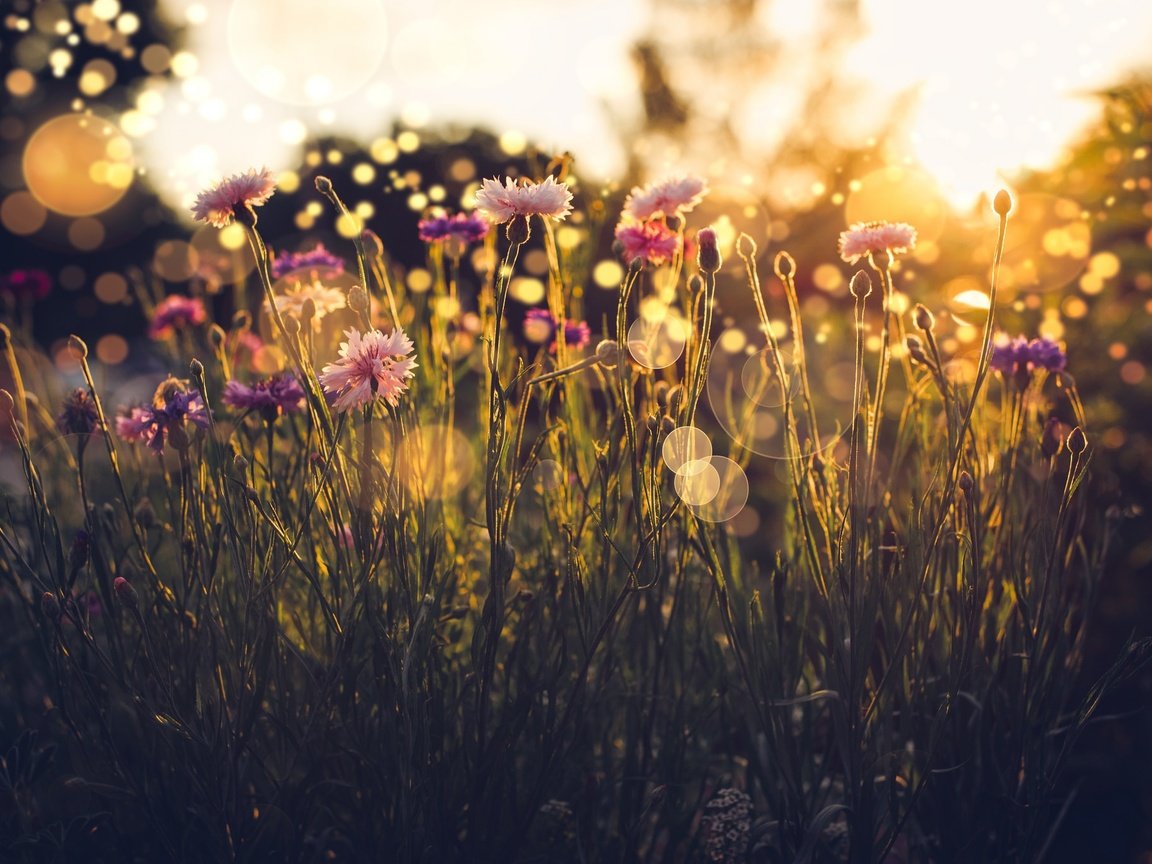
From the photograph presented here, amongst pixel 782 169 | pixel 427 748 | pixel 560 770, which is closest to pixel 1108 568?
pixel 560 770

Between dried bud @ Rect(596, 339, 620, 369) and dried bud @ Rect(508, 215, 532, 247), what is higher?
dried bud @ Rect(508, 215, 532, 247)

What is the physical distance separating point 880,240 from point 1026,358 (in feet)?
1.29

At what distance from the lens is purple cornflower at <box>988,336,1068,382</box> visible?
1592mm

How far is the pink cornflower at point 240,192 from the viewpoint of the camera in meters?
1.33

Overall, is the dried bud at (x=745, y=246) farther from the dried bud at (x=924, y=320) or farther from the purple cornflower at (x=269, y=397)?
the purple cornflower at (x=269, y=397)

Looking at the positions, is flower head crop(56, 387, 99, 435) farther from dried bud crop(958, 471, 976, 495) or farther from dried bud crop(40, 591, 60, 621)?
dried bud crop(958, 471, 976, 495)

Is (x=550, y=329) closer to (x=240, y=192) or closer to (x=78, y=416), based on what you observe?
(x=240, y=192)

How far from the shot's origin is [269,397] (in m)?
1.51

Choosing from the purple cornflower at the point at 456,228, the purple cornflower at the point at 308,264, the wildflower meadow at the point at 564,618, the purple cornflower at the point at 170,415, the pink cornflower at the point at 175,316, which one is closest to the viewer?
the wildflower meadow at the point at 564,618

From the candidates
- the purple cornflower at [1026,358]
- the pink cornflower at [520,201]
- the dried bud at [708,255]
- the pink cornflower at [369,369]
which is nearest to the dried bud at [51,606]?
the pink cornflower at [369,369]

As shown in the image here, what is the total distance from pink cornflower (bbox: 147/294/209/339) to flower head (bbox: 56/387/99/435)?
2.79 ft

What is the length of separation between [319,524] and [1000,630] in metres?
1.20

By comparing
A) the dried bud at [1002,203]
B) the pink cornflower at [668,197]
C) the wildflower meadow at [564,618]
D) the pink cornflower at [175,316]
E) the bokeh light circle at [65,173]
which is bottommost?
the wildflower meadow at [564,618]

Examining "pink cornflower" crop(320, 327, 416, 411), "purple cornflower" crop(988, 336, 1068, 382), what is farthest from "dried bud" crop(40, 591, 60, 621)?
"purple cornflower" crop(988, 336, 1068, 382)
